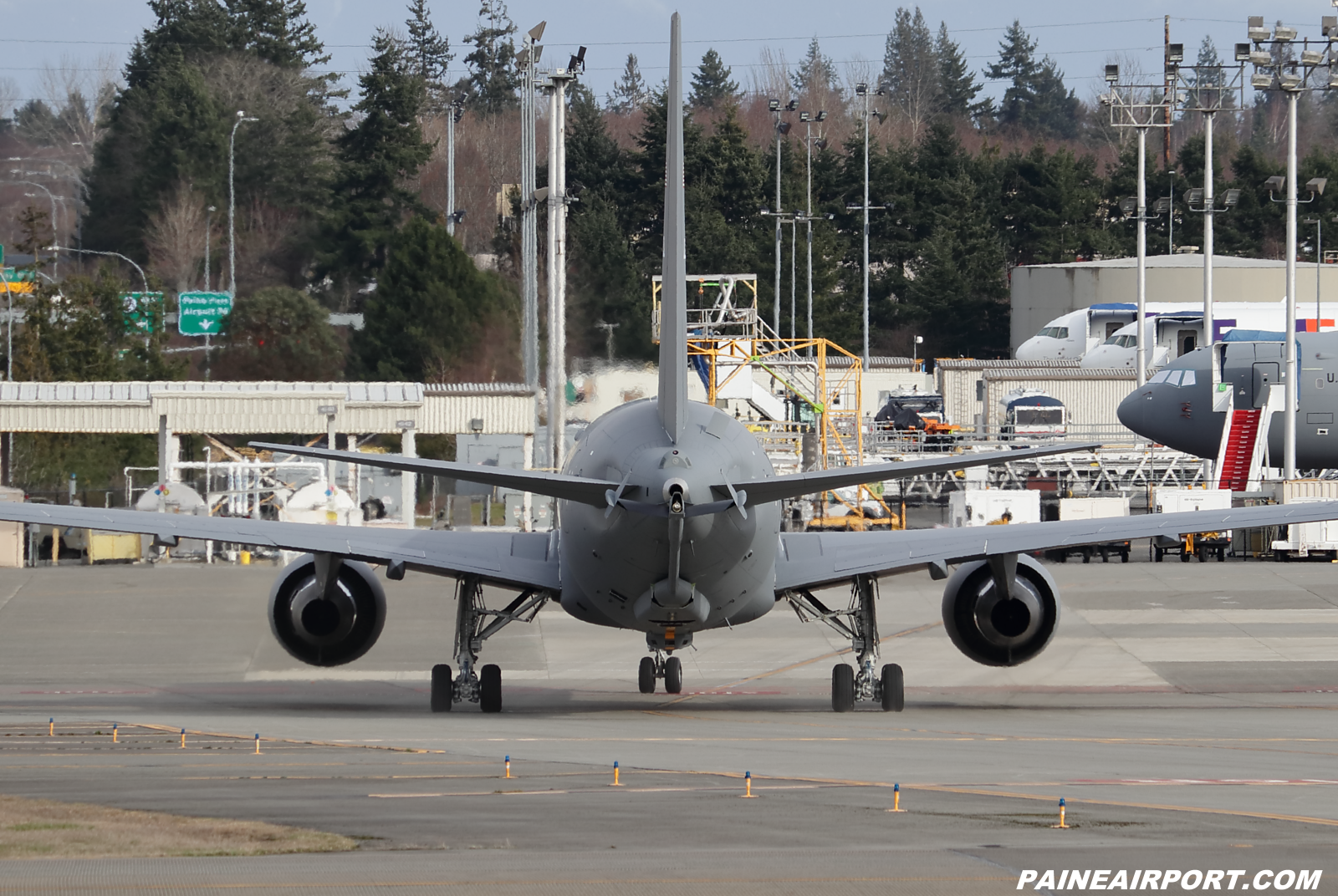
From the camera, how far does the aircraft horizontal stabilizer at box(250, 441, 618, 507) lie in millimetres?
20500

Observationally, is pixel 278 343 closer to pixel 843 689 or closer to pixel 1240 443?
pixel 1240 443

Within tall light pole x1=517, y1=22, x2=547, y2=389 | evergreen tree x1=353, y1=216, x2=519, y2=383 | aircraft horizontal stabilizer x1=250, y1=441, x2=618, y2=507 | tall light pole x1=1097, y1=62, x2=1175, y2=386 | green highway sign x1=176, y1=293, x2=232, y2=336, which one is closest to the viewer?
aircraft horizontal stabilizer x1=250, y1=441, x2=618, y2=507

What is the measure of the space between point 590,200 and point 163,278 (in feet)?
94.9

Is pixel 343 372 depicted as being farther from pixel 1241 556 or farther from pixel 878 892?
pixel 878 892

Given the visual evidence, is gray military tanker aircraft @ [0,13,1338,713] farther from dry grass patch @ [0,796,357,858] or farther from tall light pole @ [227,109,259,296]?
tall light pole @ [227,109,259,296]

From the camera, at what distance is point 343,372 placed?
91000 millimetres

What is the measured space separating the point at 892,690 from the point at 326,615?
340 inches

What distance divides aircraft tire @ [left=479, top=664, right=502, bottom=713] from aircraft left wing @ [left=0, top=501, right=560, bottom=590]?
162 centimetres

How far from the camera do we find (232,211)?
332 ft

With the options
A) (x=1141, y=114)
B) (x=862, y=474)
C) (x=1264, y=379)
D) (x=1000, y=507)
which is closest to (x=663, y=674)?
(x=862, y=474)

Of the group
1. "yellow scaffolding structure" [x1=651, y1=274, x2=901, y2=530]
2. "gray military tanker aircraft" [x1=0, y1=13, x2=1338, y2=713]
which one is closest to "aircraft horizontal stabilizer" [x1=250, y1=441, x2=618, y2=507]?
"gray military tanker aircraft" [x1=0, y1=13, x2=1338, y2=713]

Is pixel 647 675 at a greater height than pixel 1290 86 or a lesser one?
lesser

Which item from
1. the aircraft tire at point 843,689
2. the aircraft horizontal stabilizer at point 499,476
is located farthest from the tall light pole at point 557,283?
the aircraft horizontal stabilizer at point 499,476

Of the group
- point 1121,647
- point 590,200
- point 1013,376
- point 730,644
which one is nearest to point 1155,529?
point 1121,647
